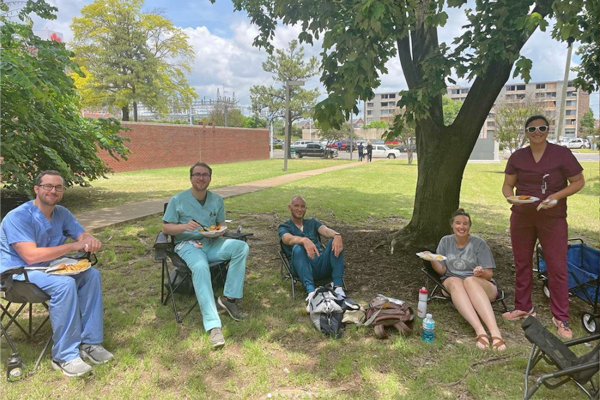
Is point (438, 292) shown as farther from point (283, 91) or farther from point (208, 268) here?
point (283, 91)

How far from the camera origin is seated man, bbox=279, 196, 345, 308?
3822mm

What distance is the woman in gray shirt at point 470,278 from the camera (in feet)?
10.4

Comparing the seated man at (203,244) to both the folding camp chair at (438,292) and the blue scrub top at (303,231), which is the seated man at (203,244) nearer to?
the blue scrub top at (303,231)

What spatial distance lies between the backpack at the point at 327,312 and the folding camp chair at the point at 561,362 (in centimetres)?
135

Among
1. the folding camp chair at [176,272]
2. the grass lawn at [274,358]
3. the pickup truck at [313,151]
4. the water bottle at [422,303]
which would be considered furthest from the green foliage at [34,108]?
the pickup truck at [313,151]

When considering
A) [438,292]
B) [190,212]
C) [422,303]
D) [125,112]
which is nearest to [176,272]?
[190,212]

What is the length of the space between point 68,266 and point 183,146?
22.6 meters

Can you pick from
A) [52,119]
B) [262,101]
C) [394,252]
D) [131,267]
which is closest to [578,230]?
[394,252]

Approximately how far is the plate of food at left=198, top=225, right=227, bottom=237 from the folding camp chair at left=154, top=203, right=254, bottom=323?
26cm

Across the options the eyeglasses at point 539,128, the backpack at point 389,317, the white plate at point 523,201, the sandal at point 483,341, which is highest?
the eyeglasses at point 539,128

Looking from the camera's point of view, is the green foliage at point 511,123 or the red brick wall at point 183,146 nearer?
the red brick wall at point 183,146

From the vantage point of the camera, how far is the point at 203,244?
379cm

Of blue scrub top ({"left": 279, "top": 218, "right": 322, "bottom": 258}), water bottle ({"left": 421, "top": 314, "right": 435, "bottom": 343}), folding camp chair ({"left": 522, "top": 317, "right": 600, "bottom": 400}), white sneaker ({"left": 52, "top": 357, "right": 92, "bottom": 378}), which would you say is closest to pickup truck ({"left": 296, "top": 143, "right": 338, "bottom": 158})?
blue scrub top ({"left": 279, "top": 218, "right": 322, "bottom": 258})

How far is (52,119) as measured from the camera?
349 inches
